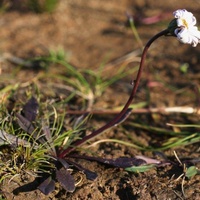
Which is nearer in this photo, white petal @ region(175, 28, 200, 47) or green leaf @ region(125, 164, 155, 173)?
white petal @ region(175, 28, 200, 47)

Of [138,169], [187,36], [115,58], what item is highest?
[187,36]

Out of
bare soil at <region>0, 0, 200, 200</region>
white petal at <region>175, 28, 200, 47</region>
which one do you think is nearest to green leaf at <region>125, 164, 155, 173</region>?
bare soil at <region>0, 0, 200, 200</region>

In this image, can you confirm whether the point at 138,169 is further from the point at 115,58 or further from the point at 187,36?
the point at 115,58

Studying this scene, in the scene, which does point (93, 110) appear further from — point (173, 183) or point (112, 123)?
point (173, 183)

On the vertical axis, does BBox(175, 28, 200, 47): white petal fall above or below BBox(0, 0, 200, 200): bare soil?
above

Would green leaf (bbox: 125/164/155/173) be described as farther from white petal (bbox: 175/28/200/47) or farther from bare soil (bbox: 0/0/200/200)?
white petal (bbox: 175/28/200/47)

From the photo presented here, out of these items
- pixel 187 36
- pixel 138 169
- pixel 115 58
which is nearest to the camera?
pixel 187 36

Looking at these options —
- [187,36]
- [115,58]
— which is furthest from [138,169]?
[115,58]

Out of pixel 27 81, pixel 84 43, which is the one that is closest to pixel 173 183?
pixel 27 81
